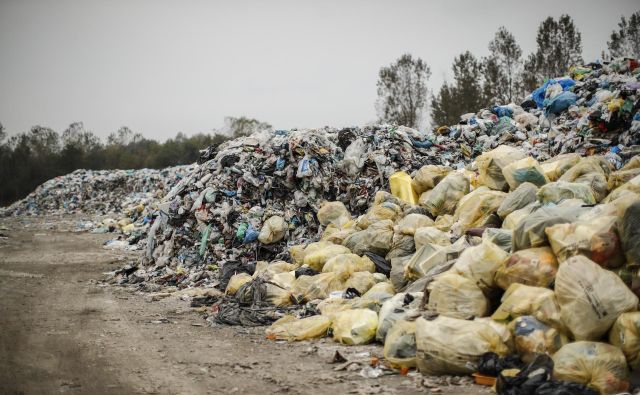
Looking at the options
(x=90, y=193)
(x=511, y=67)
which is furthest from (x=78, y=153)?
(x=511, y=67)

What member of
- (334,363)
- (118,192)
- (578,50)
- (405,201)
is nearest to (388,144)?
(405,201)

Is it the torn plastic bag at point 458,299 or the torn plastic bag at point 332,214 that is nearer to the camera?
the torn plastic bag at point 458,299

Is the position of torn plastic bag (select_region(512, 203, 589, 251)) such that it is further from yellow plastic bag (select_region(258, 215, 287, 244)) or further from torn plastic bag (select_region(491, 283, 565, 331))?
yellow plastic bag (select_region(258, 215, 287, 244))

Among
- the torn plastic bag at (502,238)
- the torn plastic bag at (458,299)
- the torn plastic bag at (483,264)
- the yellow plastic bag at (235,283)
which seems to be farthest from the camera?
the yellow plastic bag at (235,283)

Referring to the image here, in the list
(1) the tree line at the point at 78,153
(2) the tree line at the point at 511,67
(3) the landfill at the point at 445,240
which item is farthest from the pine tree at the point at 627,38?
(1) the tree line at the point at 78,153

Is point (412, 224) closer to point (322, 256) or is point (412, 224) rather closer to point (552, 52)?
point (322, 256)

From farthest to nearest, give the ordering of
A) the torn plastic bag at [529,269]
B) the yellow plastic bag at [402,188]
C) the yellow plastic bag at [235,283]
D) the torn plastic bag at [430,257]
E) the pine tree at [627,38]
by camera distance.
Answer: the pine tree at [627,38] → the yellow plastic bag at [402,188] → the yellow plastic bag at [235,283] → the torn plastic bag at [430,257] → the torn plastic bag at [529,269]

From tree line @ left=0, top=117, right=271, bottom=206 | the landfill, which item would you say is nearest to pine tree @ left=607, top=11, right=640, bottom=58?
the landfill

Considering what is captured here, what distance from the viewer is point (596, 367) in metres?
2.40

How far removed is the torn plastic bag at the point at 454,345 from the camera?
2764 millimetres

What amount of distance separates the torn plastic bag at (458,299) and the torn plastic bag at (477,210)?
1556 millimetres

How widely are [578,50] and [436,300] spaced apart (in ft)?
70.1

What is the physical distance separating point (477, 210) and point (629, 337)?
7.93 feet

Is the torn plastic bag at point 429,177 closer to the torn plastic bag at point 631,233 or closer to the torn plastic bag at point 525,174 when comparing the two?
the torn plastic bag at point 525,174
